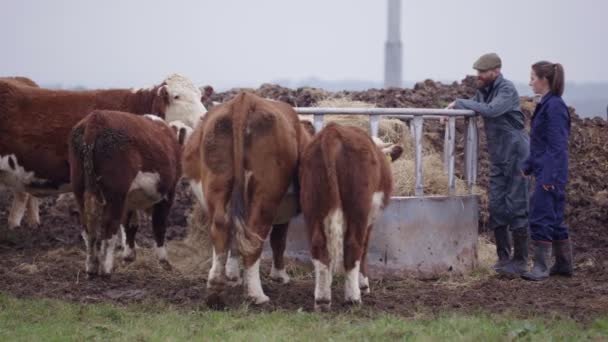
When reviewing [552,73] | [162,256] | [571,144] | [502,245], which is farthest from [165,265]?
[571,144]

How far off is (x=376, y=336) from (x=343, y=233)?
4.08 feet

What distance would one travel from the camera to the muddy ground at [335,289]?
26.6ft

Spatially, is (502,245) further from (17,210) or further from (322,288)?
(17,210)

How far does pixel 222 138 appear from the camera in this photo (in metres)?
8.02

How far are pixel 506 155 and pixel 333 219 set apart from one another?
2.91m

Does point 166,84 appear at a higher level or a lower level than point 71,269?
higher

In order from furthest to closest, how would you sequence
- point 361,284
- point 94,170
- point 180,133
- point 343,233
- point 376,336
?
point 180,133 → point 94,170 → point 361,284 → point 343,233 → point 376,336

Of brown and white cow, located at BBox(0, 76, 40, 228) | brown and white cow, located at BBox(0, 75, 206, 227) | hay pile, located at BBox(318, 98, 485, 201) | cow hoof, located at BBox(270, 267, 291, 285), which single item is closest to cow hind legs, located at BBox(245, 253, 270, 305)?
cow hoof, located at BBox(270, 267, 291, 285)

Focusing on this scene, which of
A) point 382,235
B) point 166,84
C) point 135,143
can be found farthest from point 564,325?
point 166,84

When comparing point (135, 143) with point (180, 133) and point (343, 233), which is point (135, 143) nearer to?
point (180, 133)

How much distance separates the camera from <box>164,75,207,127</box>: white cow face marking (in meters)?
12.1

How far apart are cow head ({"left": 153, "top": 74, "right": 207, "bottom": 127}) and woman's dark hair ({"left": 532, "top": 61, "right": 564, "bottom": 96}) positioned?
4.18 metres

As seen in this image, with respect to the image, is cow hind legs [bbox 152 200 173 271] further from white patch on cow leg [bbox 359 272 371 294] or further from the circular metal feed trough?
white patch on cow leg [bbox 359 272 371 294]

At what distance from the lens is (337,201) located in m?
7.84
